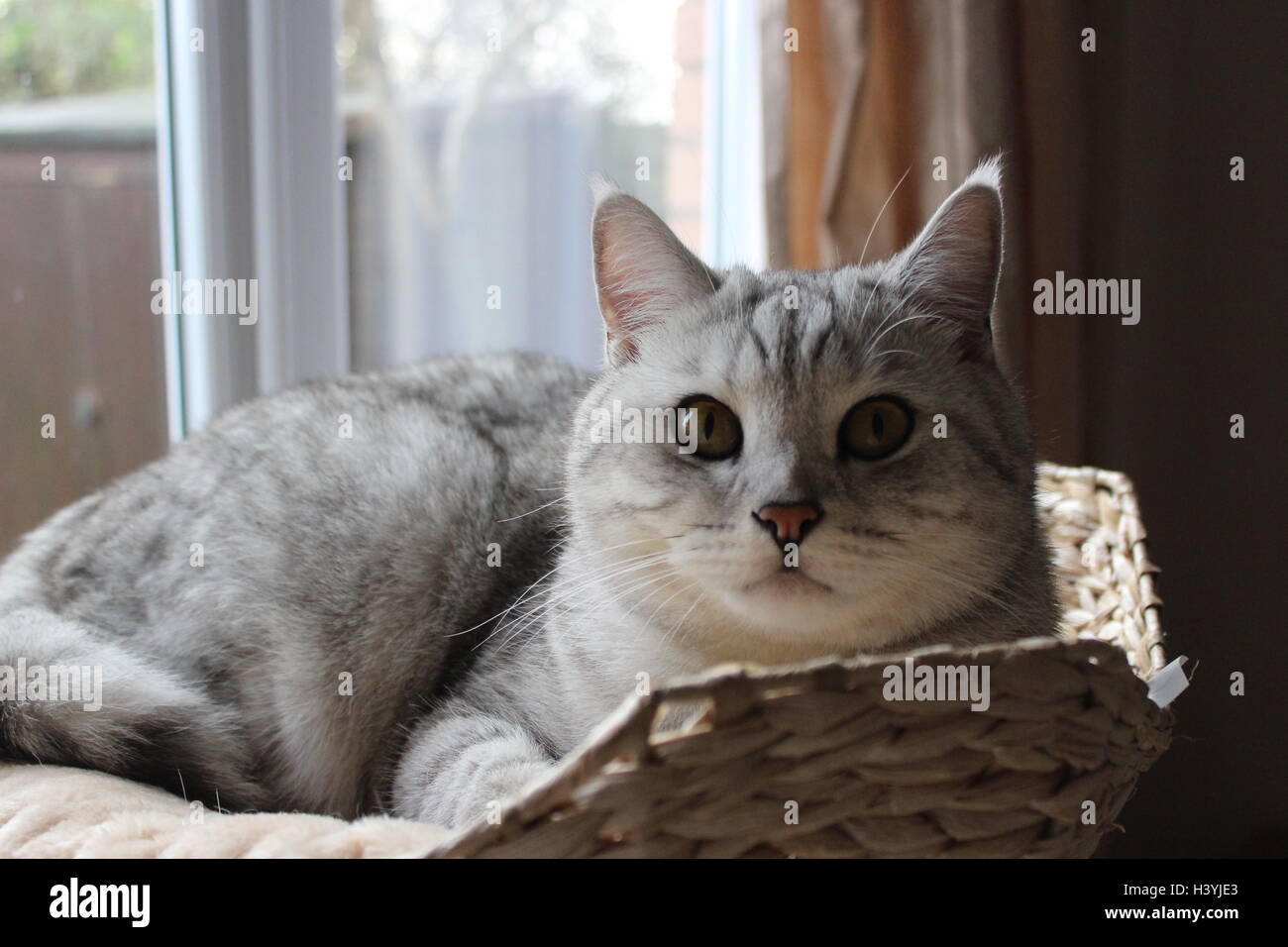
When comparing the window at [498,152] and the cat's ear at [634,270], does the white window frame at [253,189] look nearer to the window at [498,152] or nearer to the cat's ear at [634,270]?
the window at [498,152]

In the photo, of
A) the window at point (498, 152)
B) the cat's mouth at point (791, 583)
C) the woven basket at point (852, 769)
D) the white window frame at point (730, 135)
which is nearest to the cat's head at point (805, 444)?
the cat's mouth at point (791, 583)

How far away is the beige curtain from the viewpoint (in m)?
2.17

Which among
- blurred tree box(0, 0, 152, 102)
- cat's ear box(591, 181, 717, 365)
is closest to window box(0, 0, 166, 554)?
blurred tree box(0, 0, 152, 102)

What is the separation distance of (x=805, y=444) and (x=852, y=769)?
0.37 meters

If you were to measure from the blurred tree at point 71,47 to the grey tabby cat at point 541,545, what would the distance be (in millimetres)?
788

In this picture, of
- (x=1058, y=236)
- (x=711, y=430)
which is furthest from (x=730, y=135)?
(x=711, y=430)

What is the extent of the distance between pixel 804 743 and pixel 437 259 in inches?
89.8

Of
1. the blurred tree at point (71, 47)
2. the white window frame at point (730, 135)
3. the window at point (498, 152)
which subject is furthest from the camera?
the window at point (498, 152)

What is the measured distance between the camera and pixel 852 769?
3.31 ft

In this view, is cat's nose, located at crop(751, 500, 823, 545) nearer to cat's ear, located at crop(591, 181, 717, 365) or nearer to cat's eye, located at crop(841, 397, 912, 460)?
cat's eye, located at crop(841, 397, 912, 460)

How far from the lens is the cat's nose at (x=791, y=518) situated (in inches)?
44.6
